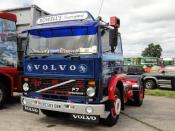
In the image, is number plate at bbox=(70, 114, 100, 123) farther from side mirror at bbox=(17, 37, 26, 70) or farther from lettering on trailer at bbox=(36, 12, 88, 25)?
side mirror at bbox=(17, 37, 26, 70)

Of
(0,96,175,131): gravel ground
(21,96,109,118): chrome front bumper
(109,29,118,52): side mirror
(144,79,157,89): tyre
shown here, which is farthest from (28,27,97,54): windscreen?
(144,79,157,89): tyre

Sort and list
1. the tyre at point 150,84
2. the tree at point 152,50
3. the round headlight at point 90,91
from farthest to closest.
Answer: the tree at point 152,50 → the tyre at point 150,84 → the round headlight at point 90,91

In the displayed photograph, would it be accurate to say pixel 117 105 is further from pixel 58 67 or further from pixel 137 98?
pixel 137 98

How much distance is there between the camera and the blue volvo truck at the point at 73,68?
21.8 feet

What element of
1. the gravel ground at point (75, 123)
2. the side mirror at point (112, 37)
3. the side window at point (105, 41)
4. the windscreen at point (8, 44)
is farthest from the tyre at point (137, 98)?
the windscreen at point (8, 44)

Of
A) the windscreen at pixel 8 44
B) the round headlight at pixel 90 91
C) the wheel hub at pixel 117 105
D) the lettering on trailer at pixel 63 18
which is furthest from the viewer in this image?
the windscreen at pixel 8 44

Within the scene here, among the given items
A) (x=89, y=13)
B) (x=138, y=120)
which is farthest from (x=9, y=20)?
(x=138, y=120)

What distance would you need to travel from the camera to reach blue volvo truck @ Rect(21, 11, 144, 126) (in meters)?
6.66

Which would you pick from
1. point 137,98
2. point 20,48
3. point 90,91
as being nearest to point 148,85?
point 137,98

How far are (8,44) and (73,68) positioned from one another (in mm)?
3370

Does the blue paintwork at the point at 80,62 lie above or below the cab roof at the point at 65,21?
below

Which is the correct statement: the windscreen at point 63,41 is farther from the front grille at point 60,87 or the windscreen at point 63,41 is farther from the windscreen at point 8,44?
the windscreen at point 8,44

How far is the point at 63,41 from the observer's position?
23.3 feet

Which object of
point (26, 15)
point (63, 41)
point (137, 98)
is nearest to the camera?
point (63, 41)
